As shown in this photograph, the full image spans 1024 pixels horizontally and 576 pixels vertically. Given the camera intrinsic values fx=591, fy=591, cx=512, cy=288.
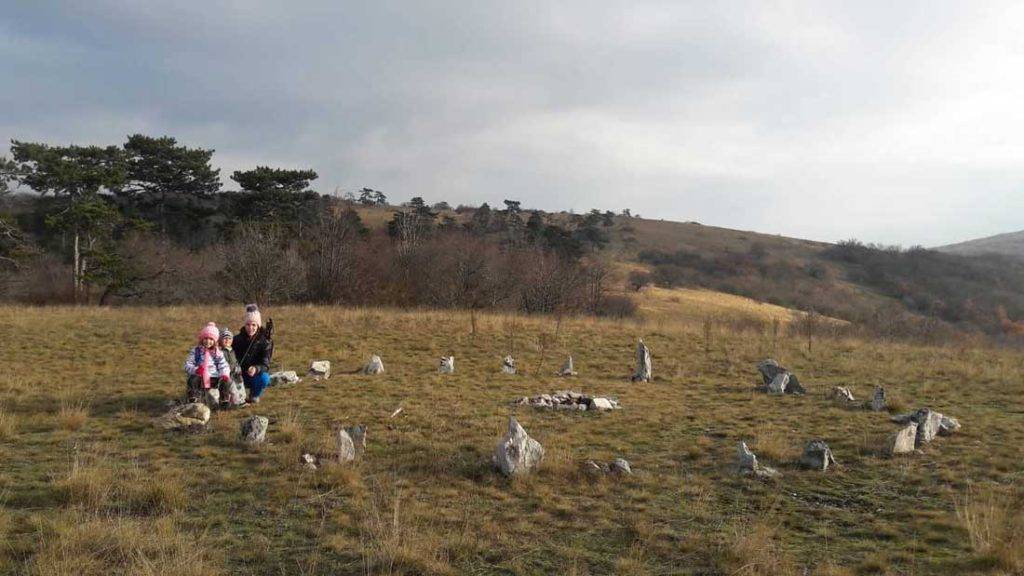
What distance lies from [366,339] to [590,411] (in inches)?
371

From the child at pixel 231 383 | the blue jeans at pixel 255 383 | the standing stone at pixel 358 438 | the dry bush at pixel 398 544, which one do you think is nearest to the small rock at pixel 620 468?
the dry bush at pixel 398 544

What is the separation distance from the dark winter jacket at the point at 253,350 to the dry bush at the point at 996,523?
9476 millimetres

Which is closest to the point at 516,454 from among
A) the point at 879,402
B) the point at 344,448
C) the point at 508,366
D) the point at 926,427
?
the point at 344,448

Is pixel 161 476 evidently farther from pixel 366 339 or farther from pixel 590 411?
pixel 366 339

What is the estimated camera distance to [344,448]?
6.80 m

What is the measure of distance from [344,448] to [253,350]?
4.04 meters

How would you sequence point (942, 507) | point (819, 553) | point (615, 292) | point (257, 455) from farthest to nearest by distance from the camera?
point (615, 292) < point (257, 455) < point (942, 507) < point (819, 553)

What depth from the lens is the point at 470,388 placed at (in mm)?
11734

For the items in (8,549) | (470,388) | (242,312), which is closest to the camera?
(8,549)

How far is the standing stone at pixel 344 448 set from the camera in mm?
6742

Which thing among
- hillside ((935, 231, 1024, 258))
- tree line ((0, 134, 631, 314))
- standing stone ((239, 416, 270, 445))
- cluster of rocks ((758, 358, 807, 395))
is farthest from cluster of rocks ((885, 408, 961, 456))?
hillside ((935, 231, 1024, 258))

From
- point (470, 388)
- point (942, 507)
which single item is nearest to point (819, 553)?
point (942, 507)

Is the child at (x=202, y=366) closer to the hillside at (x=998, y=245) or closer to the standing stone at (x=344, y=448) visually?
the standing stone at (x=344, y=448)

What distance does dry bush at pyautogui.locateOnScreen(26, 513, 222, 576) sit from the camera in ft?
13.3
